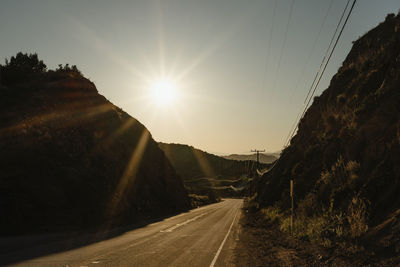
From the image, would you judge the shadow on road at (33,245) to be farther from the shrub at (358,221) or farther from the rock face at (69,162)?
the shrub at (358,221)

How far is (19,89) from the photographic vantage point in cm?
3259

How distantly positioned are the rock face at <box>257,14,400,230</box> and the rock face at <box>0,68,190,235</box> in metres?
14.7

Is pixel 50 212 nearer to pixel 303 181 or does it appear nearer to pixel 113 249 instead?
pixel 113 249

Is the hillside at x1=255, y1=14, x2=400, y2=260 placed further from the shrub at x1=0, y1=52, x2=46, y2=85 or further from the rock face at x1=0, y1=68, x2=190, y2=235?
the shrub at x1=0, y1=52, x2=46, y2=85

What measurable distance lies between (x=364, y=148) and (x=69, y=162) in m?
20.7

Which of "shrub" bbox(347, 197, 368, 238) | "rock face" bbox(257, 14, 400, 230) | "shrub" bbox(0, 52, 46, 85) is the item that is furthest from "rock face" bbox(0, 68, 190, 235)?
"shrub" bbox(347, 197, 368, 238)

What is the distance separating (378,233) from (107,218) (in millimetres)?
20401

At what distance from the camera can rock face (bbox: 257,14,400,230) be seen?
11.7m

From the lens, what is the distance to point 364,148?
49.4ft

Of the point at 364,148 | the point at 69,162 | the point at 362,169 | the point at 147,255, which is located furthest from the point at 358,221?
the point at 69,162

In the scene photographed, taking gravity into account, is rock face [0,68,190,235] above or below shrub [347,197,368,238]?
above

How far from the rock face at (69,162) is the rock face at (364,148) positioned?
14710mm

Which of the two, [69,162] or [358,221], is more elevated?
[69,162]

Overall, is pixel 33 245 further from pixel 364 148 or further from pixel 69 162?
pixel 364 148
